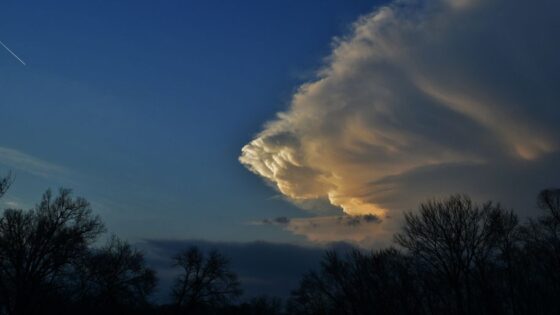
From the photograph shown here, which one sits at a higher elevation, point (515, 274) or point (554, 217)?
point (554, 217)

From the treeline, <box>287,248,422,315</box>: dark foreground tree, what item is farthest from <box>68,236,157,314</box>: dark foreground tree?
<box>287,248,422,315</box>: dark foreground tree

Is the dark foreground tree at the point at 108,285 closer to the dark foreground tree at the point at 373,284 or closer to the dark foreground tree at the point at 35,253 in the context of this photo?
the dark foreground tree at the point at 35,253

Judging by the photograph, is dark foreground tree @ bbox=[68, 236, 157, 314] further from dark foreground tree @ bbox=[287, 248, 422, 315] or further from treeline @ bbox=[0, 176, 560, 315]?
dark foreground tree @ bbox=[287, 248, 422, 315]

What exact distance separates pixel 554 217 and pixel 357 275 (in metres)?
19.6

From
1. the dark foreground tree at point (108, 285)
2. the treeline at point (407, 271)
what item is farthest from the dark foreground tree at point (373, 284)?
the dark foreground tree at point (108, 285)

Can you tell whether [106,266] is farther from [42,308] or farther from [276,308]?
[276,308]

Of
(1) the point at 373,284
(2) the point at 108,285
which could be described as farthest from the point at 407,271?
(2) the point at 108,285

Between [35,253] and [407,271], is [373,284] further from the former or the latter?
[35,253]

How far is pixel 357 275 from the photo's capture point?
163ft

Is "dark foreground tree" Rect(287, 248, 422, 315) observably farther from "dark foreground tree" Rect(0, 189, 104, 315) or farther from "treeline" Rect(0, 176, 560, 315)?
"dark foreground tree" Rect(0, 189, 104, 315)

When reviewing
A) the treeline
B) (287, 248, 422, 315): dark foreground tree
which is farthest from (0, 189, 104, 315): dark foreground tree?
(287, 248, 422, 315): dark foreground tree

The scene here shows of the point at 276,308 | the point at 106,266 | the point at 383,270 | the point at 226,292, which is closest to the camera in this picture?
the point at 383,270

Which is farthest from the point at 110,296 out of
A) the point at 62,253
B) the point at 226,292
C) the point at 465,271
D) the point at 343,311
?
the point at 465,271

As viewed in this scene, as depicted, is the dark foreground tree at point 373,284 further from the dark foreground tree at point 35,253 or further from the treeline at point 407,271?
the dark foreground tree at point 35,253
